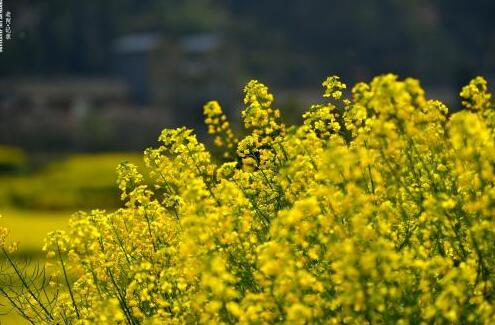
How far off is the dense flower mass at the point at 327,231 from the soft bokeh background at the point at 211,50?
46.4m

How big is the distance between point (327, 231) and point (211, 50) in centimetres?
6517

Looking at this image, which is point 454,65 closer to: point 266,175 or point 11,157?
point 11,157

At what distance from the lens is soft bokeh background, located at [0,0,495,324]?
212ft

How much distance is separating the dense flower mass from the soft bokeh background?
46.4 m

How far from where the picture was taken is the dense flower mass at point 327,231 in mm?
4062

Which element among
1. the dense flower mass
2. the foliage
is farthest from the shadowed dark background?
the dense flower mass

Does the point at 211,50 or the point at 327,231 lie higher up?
the point at 211,50

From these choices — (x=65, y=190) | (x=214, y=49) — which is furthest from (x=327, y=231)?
(x=214, y=49)

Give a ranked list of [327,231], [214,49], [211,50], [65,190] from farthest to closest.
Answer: [214,49], [211,50], [65,190], [327,231]

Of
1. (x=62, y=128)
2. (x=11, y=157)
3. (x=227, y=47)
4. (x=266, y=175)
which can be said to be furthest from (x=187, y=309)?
(x=227, y=47)

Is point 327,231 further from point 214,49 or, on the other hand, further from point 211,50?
point 214,49

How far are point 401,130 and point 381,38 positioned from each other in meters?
69.7

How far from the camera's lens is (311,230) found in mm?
4340

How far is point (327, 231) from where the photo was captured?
4449 mm
